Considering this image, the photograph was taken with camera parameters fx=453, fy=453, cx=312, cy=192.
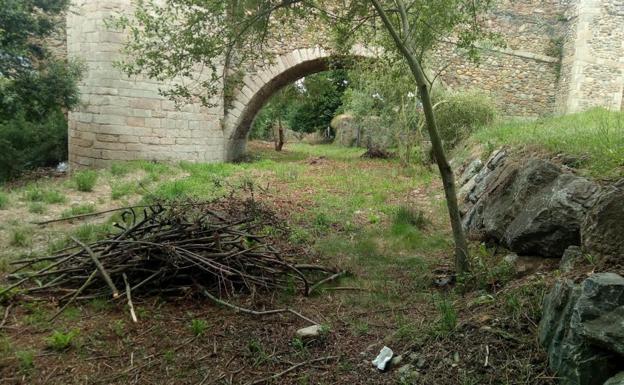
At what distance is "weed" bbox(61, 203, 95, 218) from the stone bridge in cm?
390

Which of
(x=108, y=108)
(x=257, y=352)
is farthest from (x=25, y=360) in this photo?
(x=108, y=108)

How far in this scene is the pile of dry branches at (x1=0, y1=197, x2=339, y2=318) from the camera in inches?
151

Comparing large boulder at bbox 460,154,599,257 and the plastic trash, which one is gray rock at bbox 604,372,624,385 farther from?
large boulder at bbox 460,154,599,257

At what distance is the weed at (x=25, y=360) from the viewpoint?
2.89 metres

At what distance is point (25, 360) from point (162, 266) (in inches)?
48.3

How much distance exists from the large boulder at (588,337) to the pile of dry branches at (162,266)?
222cm

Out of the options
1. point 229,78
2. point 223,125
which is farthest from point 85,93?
point 229,78

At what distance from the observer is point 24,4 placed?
859 centimetres

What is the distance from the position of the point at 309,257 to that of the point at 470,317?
2171mm

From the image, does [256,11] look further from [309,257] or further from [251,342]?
[251,342]

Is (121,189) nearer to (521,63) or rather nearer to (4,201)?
(4,201)

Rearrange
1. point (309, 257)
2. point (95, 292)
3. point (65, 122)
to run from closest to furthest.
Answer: point (95, 292)
point (309, 257)
point (65, 122)

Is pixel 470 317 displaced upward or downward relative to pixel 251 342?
upward

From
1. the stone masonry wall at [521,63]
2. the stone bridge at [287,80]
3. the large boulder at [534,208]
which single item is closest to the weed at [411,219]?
the large boulder at [534,208]
